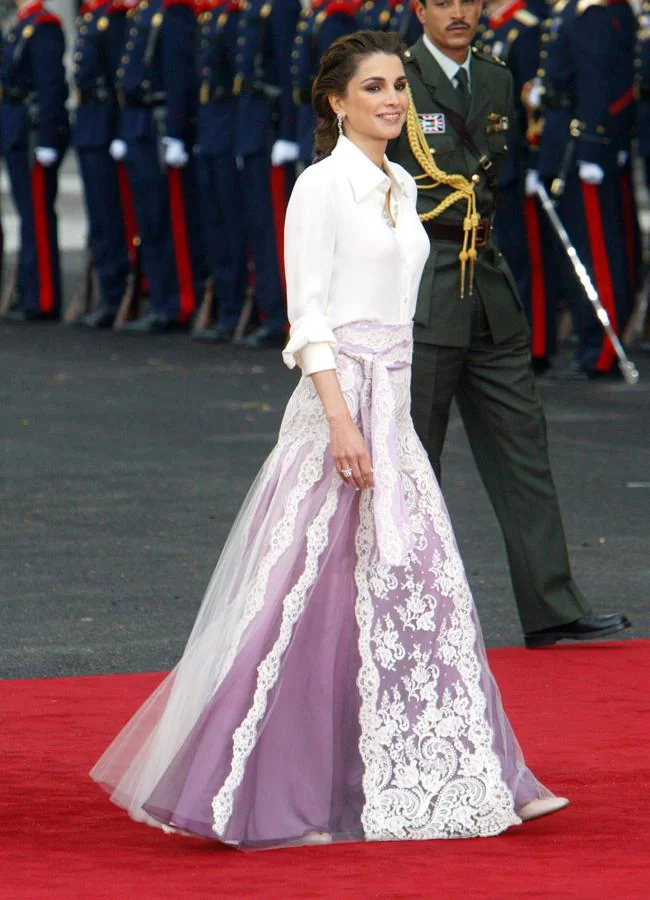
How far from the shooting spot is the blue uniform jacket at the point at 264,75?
13.9 m

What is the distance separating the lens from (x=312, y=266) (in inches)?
185

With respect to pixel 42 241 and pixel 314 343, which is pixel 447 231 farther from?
pixel 42 241

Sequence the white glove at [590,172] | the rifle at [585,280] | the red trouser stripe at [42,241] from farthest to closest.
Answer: the red trouser stripe at [42,241] < the white glove at [590,172] < the rifle at [585,280]

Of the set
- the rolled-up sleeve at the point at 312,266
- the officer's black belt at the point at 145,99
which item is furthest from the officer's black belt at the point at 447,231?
the officer's black belt at the point at 145,99

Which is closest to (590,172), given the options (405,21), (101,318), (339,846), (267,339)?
(405,21)

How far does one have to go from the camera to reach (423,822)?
4.66m

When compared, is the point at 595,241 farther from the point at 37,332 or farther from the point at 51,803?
the point at 51,803

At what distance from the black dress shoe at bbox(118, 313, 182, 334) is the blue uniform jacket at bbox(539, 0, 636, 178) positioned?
403cm

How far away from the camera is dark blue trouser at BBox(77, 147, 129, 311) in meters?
16.0

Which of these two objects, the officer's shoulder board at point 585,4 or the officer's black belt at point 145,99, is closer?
the officer's shoulder board at point 585,4

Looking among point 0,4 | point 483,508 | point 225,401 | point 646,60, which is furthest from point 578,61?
point 0,4

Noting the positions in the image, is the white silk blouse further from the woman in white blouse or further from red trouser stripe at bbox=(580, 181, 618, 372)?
red trouser stripe at bbox=(580, 181, 618, 372)

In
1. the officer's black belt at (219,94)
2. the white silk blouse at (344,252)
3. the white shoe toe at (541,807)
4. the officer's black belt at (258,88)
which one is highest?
the white silk blouse at (344,252)

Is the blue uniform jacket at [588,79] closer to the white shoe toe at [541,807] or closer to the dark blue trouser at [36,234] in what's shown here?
the dark blue trouser at [36,234]
